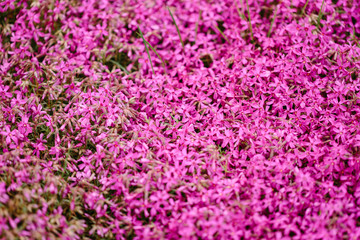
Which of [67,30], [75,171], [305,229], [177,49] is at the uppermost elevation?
[67,30]

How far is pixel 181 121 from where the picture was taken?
3172 millimetres

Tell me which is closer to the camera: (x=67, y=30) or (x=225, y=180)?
(x=225, y=180)

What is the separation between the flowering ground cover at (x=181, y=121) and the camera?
2.62 meters

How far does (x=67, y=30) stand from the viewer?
3812mm

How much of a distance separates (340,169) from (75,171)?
2300 millimetres

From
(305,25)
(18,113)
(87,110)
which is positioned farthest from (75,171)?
(305,25)

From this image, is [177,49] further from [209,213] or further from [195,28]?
[209,213]

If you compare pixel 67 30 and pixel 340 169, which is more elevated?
pixel 67 30

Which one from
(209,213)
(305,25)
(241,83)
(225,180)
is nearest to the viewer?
(209,213)

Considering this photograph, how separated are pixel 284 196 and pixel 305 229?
0.29 metres

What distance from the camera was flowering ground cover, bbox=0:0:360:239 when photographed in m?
2.62

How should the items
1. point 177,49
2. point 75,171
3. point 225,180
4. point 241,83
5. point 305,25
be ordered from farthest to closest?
point 177,49 → point 305,25 → point 241,83 → point 75,171 → point 225,180

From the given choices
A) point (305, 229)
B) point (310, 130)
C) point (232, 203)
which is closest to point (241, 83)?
point (310, 130)

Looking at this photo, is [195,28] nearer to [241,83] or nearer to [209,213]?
[241,83]
